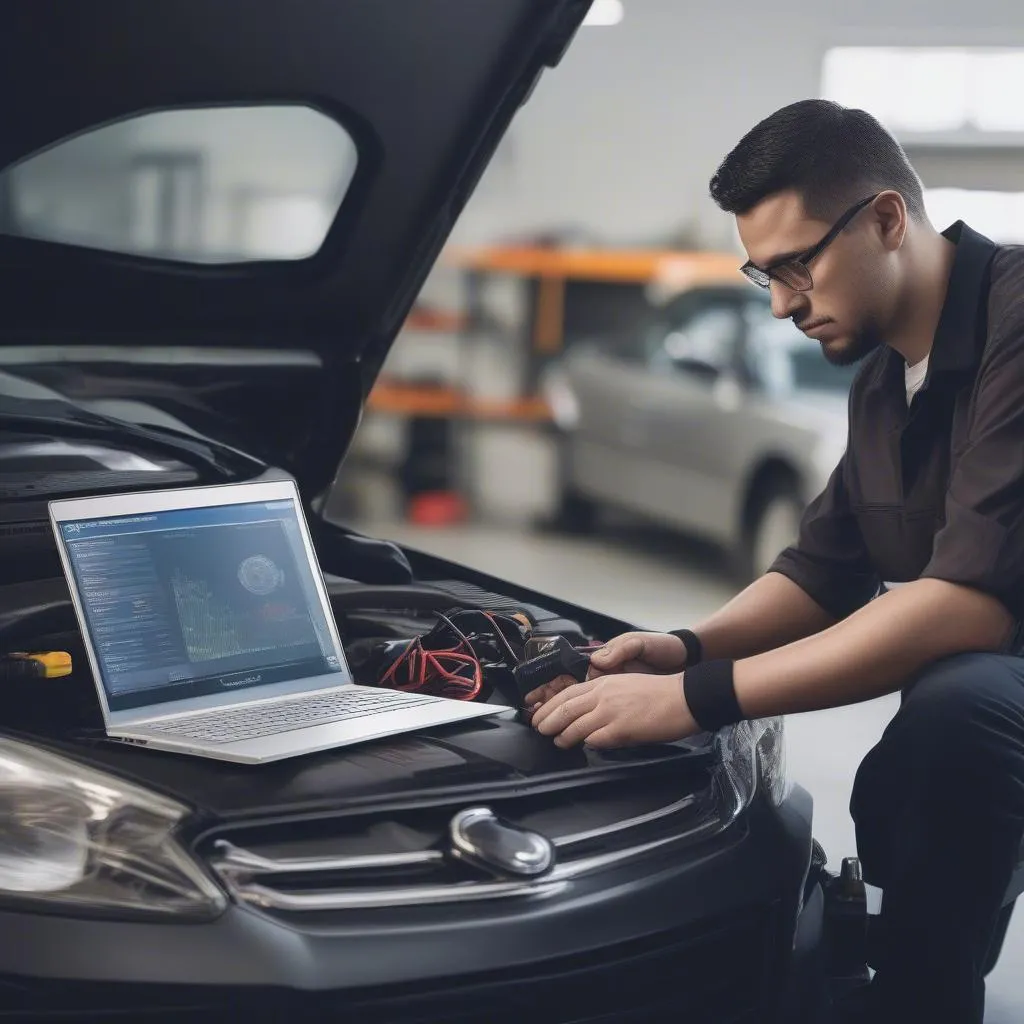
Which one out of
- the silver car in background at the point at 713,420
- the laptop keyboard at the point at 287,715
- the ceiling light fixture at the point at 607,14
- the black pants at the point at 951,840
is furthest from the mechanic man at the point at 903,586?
the ceiling light fixture at the point at 607,14

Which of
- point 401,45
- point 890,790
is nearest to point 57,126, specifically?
point 401,45

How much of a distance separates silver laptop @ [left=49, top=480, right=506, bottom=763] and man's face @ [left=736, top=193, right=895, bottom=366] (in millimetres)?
584

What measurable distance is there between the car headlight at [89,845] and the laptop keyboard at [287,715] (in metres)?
0.15

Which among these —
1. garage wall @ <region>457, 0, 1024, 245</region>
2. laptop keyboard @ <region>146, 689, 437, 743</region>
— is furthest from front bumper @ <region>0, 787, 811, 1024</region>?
garage wall @ <region>457, 0, 1024, 245</region>

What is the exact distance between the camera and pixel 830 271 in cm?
167

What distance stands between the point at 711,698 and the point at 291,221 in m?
1.01

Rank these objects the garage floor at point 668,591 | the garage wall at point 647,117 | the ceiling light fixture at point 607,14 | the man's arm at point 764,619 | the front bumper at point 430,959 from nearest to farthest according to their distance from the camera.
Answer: the front bumper at point 430,959
the man's arm at point 764,619
the garage floor at point 668,591
the ceiling light fixture at point 607,14
the garage wall at point 647,117

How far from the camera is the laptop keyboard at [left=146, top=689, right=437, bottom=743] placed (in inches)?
56.7

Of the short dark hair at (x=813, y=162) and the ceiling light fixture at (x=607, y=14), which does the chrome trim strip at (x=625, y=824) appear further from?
the ceiling light fixture at (x=607, y=14)

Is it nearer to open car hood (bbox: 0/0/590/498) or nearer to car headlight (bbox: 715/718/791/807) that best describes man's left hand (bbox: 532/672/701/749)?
car headlight (bbox: 715/718/791/807)

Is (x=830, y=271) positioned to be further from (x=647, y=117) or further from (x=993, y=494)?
(x=647, y=117)

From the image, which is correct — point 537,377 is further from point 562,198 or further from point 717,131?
point 717,131

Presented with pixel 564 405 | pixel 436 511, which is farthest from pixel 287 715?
pixel 436 511

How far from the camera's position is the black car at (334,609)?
119 centimetres
